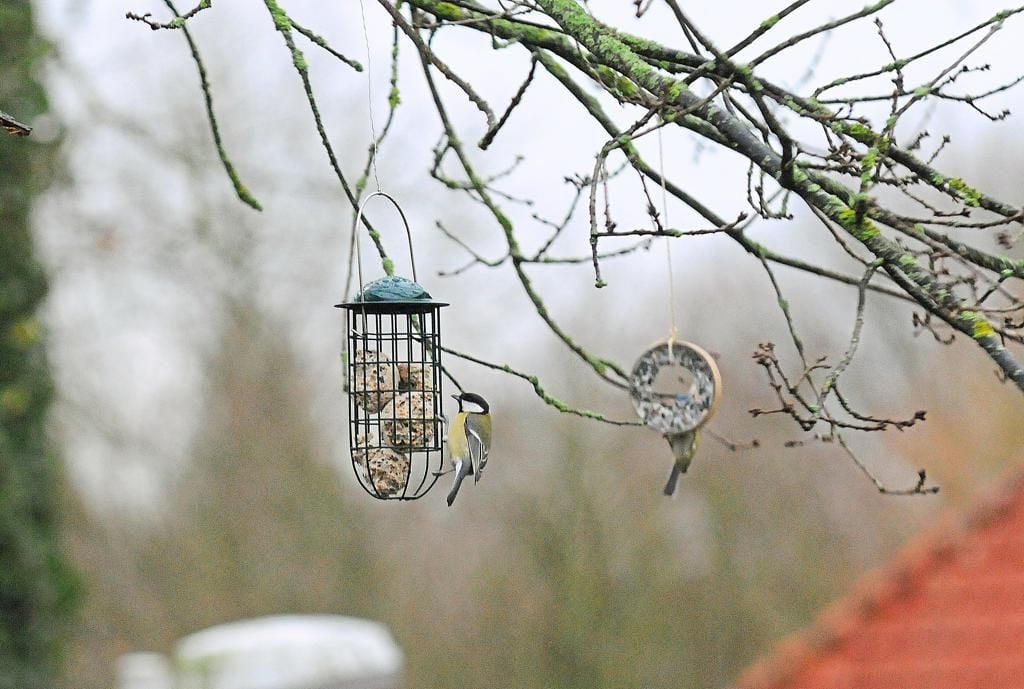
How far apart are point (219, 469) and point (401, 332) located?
9910mm

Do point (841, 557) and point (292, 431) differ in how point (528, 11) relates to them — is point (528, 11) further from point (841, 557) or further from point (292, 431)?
point (841, 557)

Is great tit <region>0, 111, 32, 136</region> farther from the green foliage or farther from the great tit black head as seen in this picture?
the green foliage

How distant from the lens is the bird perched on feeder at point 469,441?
2664 mm

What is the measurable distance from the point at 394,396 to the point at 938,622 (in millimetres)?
4980

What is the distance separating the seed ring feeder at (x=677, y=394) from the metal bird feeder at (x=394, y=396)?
1.49ft

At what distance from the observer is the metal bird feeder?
108 inches

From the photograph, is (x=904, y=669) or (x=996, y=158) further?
(x=996, y=158)

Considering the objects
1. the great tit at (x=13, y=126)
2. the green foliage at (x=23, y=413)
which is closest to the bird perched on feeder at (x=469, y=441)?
the great tit at (x=13, y=126)

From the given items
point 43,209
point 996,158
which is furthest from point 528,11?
point 996,158

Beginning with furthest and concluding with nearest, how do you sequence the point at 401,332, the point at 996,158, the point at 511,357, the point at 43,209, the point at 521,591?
the point at 996,158 → the point at 521,591 → the point at 511,357 → the point at 43,209 → the point at 401,332

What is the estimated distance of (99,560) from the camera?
41.3 feet

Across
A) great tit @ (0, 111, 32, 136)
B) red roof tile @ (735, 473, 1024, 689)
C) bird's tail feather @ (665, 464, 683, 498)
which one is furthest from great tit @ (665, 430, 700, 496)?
red roof tile @ (735, 473, 1024, 689)

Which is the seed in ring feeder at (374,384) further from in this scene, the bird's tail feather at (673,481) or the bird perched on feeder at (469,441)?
the bird's tail feather at (673,481)

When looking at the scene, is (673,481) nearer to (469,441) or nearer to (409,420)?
(469,441)
